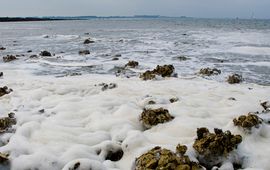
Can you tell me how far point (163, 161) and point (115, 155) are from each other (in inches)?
37.3

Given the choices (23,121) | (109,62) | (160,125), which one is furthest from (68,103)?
(109,62)

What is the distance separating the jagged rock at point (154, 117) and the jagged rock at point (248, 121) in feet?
3.66

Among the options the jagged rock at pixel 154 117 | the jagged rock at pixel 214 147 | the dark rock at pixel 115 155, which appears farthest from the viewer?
the jagged rock at pixel 154 117

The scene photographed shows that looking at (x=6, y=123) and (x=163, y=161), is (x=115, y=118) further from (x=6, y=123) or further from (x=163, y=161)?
(x=163, y=161)

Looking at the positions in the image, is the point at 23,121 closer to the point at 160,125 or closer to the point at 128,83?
the point at 160,125

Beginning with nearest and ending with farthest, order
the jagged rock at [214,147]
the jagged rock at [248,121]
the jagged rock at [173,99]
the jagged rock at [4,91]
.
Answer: the jagged rock at [214,147] < the jagged rock at [248,121] < the jagged rock at [173,99] < the jagged rock at [4,91]

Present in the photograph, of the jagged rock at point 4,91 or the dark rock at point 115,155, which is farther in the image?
the jagged rock at point 4,91

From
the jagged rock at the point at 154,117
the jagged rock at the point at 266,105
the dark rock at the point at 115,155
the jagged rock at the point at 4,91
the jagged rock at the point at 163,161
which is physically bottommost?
the jagged rock at the point at 4,91

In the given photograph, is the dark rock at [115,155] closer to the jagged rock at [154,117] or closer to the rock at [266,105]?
the jagged rock at [154,117]

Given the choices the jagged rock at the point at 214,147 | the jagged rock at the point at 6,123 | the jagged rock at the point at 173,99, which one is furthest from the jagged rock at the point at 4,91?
the jagged rock at the point at 214,147

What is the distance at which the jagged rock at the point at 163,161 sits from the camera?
438 cm

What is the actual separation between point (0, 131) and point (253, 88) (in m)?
6.12

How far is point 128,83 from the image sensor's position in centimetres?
943

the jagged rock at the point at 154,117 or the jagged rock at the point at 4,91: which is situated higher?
the jagged rock at the point at 154,117
